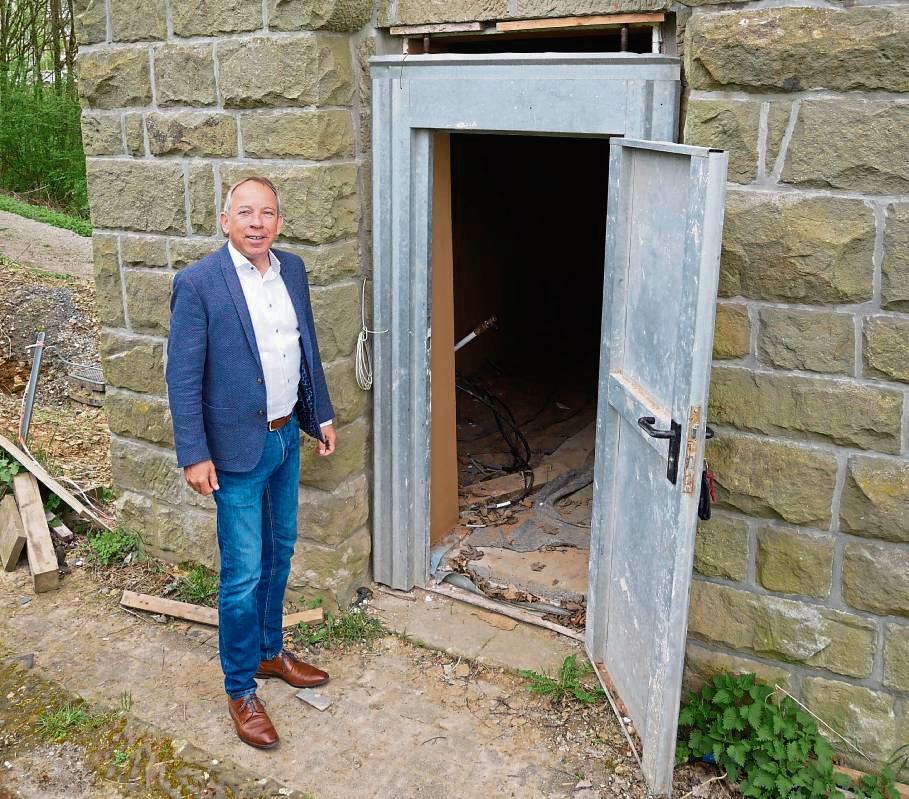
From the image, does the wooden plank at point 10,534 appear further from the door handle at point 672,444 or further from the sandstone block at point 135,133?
the door handle at point 672,444

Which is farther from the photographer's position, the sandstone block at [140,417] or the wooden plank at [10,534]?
the wooden plank at [10,534]

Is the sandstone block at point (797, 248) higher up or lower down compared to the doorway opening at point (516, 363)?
higher up

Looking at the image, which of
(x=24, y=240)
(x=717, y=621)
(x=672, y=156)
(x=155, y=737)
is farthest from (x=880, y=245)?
(x=24, y=240)

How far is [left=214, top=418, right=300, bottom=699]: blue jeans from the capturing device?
11.1 ft

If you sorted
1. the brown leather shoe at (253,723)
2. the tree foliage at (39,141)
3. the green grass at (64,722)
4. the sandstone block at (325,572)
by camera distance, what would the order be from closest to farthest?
1. the brown leather shoe at (253,723)
2. the green grass at (64,722)
3. the sandstone block at (325,572)
4. the tree foliage at (39,141)

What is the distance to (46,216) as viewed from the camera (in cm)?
1006

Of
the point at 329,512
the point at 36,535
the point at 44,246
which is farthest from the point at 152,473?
the point at 44,246

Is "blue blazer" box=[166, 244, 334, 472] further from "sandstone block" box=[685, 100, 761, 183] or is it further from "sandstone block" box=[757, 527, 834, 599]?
"sandstone block" box=[757, 527, 834, 599]

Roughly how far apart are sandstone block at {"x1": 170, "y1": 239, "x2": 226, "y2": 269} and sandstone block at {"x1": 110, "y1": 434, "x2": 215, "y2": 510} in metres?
0.95

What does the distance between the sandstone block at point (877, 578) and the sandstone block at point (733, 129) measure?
4.25ft

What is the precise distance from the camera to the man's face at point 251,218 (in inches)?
126

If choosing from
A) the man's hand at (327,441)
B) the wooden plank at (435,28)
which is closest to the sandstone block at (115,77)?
the wooden plank at (435,28)

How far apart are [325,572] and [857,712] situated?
223 centimetres

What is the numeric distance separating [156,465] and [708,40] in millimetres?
3152
